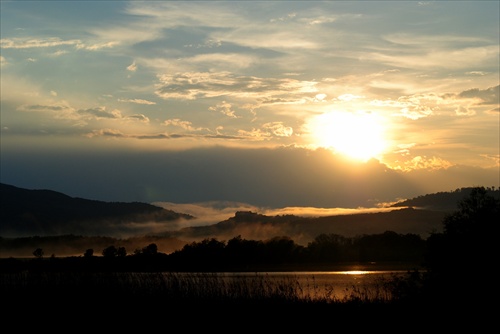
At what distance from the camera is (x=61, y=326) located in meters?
23.9

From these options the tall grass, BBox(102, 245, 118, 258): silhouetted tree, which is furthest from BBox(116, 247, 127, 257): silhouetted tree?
the tall grass

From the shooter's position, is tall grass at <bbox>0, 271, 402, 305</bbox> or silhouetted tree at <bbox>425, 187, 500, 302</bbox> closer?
silhouetted tree at <bbox>425, 187, 500, 302</bbox>

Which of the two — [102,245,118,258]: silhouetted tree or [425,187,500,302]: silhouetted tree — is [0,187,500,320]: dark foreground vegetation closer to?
[425,187,500,302]: silhouetted tree

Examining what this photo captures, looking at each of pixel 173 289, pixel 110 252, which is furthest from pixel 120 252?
pixel 173 289

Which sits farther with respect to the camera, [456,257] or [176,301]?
[176,301]

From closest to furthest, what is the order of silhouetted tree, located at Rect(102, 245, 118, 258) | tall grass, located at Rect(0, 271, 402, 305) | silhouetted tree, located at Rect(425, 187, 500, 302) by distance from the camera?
silhouetted tree, located at Rect(425, 187, 500, 302)
tall grass, located at Rect(0, 271, 402, 305)
silhouetted tree, located at Rect(102, 245, 118, 258)

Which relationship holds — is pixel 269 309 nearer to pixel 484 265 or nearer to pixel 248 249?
pixel 484 265

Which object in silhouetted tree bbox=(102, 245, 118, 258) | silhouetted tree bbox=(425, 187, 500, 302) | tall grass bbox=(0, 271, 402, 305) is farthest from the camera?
silhouetted tree bbox=(102, 245, 118, 258)

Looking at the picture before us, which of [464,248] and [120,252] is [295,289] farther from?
[120,252]

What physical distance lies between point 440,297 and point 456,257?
1.70 metres

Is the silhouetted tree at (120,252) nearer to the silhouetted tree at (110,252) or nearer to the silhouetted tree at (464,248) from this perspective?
the silhouetted tree at (110,252)

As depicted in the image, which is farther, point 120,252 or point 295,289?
point 120,252

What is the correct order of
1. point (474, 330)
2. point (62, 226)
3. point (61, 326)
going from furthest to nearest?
point (62, 226) → point (61, 326) → point (474, 330)

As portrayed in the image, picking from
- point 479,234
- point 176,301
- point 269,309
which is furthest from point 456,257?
point 176,301
